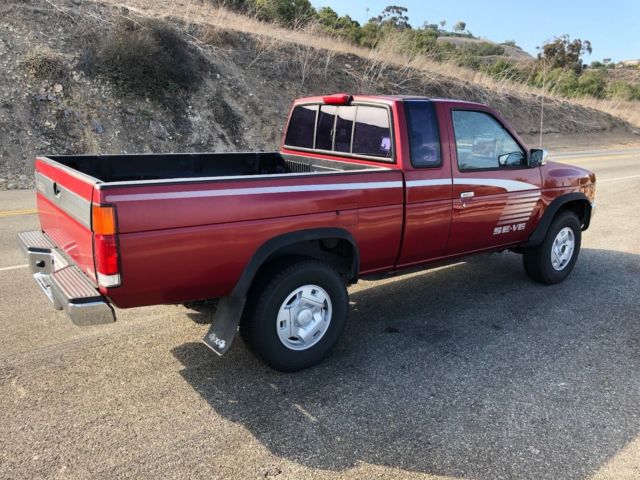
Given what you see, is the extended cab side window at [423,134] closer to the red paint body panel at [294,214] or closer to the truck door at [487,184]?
the red paint body panel at [294,214]

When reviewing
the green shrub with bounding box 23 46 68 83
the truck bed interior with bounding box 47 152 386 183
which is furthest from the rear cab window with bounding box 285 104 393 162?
the green shrub with bounding box 23 46 68 83

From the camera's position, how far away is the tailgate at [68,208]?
317 cm

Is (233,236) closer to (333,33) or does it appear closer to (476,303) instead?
(476,303)

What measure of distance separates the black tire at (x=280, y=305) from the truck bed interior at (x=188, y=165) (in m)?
1.12

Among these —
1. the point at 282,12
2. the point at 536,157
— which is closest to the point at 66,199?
the point at 536,157

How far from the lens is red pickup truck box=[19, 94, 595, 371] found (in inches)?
124

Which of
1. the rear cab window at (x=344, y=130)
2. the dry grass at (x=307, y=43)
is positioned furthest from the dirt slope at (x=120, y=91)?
the rear cab window at (x=344, y=130)

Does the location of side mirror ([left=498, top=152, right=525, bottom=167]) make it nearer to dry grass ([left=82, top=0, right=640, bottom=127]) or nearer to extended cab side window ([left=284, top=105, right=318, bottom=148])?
extended cab side window ([left=284, top=105, right=318, bottom=148])

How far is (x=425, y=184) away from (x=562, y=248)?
2.45 meters

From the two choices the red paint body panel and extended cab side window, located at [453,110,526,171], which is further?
extended cab side window, located at [453,110,526,171]

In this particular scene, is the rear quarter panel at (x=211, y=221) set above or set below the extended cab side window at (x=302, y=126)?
below

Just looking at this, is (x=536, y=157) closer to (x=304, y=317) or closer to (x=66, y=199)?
(x=304, y=317)

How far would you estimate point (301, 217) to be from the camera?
12.2 feet

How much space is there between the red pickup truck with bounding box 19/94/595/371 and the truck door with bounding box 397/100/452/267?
0.01 metres
